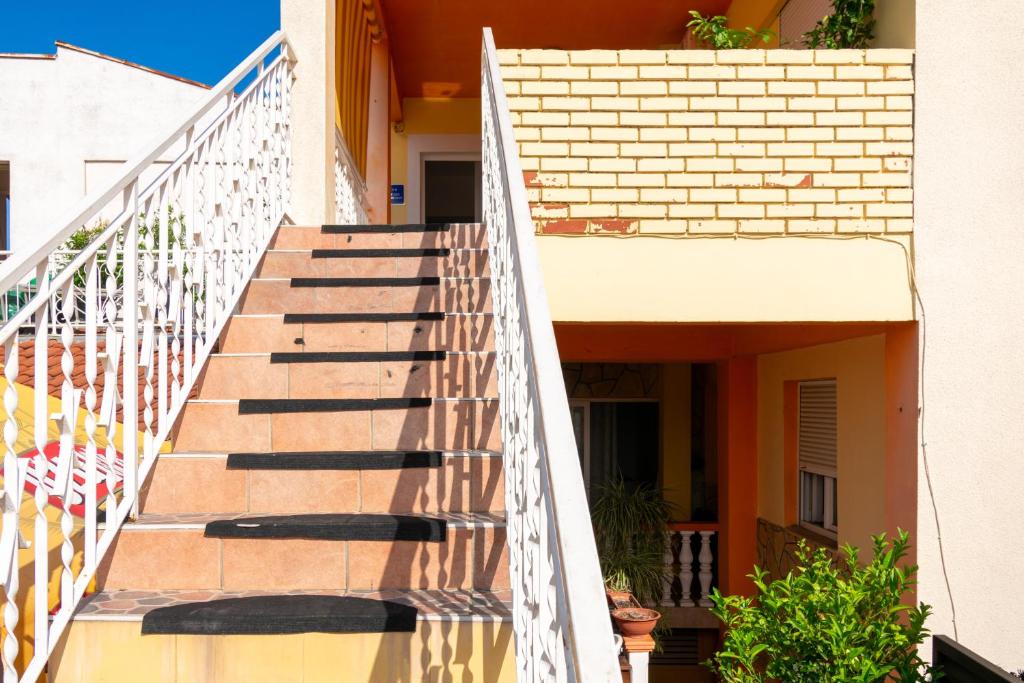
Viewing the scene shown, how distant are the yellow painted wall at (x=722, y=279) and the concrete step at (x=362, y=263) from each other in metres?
0.56

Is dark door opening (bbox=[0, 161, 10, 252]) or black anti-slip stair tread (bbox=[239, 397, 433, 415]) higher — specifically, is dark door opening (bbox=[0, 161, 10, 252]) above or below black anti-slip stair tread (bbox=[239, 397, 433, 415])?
above

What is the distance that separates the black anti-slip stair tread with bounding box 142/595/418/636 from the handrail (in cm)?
97

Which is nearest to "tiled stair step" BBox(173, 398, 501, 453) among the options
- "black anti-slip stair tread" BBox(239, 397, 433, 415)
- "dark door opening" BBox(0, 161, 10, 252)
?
"black anti-slip stair tread" BBox(239, 397, 433, 415)

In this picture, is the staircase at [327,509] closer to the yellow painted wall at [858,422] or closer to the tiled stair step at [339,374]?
the tiled stair step at [339,374]

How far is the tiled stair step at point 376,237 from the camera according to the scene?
4141 mm

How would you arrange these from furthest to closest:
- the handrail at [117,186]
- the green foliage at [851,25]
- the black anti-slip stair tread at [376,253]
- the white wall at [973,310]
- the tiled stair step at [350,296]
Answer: the green foliage at [851,25] → the black anti-slip stair tread at [376,253] → the white wall at [973,310] → the tiled stair step at [350,296] → the handrail at [117,186]

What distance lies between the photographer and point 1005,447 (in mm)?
3857

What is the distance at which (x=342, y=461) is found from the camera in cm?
262

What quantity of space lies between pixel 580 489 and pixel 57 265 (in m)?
7.30

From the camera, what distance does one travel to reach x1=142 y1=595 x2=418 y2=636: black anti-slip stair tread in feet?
6.81

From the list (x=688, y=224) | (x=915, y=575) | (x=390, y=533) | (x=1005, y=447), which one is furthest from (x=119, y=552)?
(x=1005, y=447)

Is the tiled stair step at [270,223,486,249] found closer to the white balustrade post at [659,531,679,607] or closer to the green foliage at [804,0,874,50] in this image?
the green foliage at [804,0,874,50]

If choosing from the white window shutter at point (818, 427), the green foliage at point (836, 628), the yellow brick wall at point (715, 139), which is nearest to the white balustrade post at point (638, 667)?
the white window shutter at point (818, 427)

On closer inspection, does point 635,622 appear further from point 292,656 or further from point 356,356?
point 292,656
